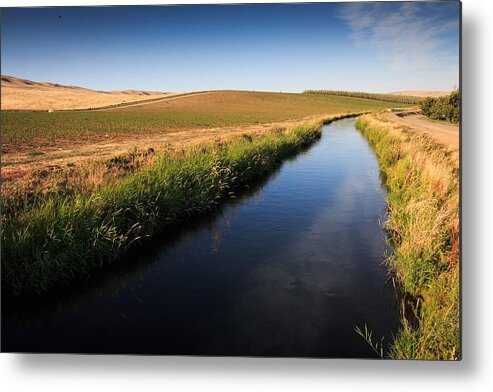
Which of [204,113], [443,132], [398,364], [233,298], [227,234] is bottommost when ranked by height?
[398,364]

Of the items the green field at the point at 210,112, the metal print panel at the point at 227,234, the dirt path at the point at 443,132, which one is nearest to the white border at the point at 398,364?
the metal print panel at the point at 227,234

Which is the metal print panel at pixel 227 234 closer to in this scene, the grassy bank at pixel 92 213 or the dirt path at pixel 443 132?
the grassy bank at pixel 92 213

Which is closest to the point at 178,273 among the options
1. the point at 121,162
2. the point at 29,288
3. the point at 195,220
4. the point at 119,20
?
the point at 29,288

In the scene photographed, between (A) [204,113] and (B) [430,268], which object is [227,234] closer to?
(B) [430,268]

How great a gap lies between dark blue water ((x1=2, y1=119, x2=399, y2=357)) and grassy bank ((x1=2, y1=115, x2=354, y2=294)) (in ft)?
0.89

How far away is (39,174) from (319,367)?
6.78 metres

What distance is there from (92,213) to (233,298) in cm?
223

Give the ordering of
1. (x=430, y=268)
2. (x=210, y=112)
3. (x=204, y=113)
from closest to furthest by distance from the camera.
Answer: (x=430, y=268) < (x=204, y=113) < (x=210, y=112)

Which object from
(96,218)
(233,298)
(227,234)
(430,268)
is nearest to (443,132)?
(430,268)

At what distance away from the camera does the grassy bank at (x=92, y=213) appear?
15.9 ft

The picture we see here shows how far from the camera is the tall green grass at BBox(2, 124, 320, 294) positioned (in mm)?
4816

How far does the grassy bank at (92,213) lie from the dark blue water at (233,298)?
0.89ft

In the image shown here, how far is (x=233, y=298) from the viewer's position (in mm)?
4992

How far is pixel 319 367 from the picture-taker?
13.7ft
